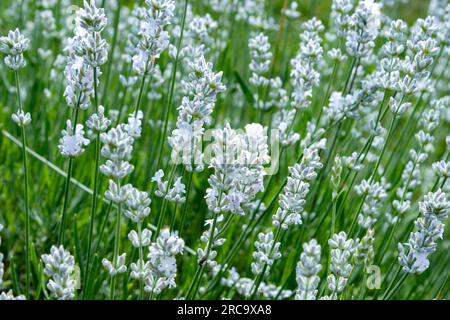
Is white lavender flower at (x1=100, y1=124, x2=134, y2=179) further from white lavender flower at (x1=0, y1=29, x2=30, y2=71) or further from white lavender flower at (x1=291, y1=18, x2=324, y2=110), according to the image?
white lavender flower at (x1=291, y1=18, x2=324, y2=110)

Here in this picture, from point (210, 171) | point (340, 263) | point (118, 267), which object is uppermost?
point (340, 263)

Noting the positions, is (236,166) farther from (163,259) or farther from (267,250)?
(267,250)

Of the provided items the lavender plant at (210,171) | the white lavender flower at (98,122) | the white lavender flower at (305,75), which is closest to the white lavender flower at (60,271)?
the lavender plant at (210,171)

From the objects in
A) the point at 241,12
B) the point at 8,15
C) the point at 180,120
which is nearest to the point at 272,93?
the point at 241,12

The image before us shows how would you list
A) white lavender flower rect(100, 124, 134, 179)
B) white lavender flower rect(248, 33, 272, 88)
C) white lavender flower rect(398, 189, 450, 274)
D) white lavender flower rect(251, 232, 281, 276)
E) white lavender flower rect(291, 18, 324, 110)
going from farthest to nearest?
white lavender flower rect(248, 33, 272, 88)
white lavender flower rect(291, 18, 324, 110)
white lavender flower rect(251, 232, 281, 276)
white lavender flower rect(398, 189, 450, 274)
white lavender flower rect(100, 124, 134, 179)

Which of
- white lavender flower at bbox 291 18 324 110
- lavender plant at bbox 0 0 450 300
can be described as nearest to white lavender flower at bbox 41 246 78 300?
lavender plant at bbox 0 0 450 300

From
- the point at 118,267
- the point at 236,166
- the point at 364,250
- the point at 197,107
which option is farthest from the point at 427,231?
the point at 118,267

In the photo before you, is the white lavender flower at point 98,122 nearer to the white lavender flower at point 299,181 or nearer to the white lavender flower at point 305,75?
the white lavender flower at point 299,181

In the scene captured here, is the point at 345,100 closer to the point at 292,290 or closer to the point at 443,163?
the point at 443,163
